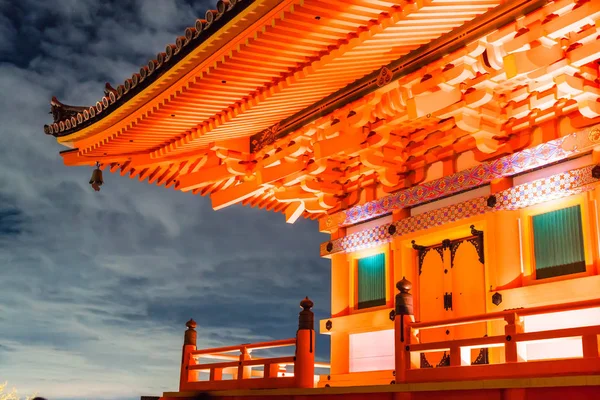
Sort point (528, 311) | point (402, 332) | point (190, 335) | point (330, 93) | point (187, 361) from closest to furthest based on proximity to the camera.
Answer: point (528, 311) < point (402, 332) < point (330, 93) < point (187, 361) < point (190, 335)

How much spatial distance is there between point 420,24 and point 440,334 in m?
4.53

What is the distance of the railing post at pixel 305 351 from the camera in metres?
8.95

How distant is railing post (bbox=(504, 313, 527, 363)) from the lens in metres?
6.87

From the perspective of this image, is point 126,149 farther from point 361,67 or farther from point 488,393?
point 488,393

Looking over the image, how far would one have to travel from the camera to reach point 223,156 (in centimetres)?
1124

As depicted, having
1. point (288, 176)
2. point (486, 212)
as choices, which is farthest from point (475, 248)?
point (288, 176)

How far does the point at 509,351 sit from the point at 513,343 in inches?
3.9

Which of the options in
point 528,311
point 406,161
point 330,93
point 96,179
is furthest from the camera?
point 96,179

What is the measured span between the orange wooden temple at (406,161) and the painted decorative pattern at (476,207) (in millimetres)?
24

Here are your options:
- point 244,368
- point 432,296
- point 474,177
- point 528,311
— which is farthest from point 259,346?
point 528,311

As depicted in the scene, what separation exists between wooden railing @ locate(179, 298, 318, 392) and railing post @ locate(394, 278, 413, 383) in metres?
1.54

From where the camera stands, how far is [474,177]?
390 inches

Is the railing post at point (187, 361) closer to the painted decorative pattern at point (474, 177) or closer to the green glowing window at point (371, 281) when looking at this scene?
the green glowing window at point (371, 281)

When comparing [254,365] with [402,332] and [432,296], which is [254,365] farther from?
[432,296]
